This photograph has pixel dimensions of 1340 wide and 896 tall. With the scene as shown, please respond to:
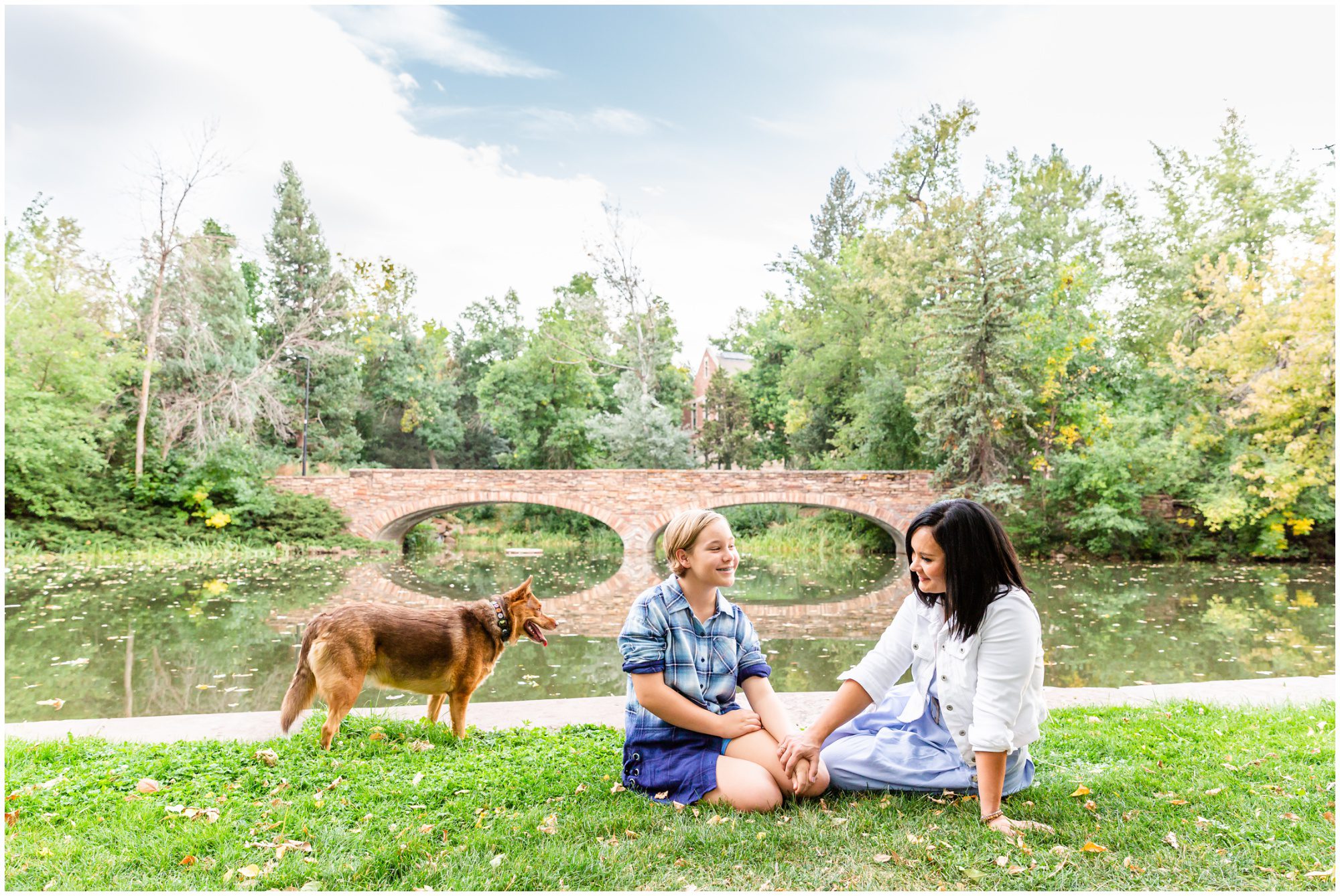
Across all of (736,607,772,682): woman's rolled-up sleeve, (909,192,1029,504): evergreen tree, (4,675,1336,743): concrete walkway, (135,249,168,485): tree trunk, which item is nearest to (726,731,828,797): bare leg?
(736,607,772,682): woman's rolled-up sleeve

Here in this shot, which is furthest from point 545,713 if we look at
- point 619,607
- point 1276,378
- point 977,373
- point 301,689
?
point 977,373

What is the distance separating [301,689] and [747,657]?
2152 millimetres

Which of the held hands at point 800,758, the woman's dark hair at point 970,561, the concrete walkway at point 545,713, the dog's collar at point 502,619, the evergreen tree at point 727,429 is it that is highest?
the evergreen tree at point 727,429

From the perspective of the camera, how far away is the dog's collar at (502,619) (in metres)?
4.05

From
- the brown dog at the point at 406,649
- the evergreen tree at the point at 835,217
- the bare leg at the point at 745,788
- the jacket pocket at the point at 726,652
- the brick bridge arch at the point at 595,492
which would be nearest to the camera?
the bare leg at the point at 745,788

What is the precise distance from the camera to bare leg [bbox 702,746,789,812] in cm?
294

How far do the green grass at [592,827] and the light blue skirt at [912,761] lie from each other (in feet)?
0.22

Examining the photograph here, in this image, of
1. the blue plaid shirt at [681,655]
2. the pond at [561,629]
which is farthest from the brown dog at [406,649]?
the pond at [561,629]

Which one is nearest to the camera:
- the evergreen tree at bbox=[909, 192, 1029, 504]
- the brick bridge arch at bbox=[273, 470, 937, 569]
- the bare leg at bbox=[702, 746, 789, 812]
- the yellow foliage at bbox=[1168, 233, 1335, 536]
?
the bare leg at bbox=[702, 746, 789, 812]

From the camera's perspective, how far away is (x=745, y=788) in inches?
116

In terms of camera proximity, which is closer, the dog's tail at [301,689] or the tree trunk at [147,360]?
the dog's tail at [301,689]

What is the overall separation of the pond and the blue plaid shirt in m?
3.50

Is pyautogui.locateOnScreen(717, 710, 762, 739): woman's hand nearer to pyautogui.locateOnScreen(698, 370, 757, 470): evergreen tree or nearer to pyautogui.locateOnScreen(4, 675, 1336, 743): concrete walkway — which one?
pyautogui.locateOnScreen(4, 675, 1336, 743): concrete walkway

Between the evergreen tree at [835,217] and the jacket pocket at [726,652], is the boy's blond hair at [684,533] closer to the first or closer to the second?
the jacket pocket at [726,652]
